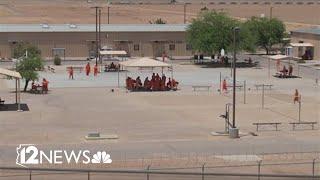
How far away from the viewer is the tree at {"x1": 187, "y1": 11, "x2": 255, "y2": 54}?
67625mm

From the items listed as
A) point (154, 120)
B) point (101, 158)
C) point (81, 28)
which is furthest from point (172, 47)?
point (101, 158)

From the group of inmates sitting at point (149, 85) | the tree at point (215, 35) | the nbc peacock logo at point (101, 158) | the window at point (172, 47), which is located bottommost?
the nbc peacock logo at point (101, 158)

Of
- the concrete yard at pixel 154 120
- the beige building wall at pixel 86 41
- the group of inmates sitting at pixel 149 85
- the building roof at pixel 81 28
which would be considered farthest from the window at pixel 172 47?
the group of inmates sitting at pixel 149 85

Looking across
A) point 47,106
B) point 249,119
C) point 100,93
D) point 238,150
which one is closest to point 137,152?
point 238,150

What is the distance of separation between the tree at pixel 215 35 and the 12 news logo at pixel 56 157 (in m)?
42.2

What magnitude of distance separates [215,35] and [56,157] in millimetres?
43883

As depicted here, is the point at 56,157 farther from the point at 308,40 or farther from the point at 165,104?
the point at 308,40

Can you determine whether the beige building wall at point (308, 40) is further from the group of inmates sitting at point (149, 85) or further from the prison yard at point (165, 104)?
the group of inmates sitting at point (149, 85)

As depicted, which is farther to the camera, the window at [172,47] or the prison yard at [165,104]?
the window at [172,47]

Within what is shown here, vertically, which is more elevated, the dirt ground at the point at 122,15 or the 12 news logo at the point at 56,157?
the dirt ground at the point at 122,15

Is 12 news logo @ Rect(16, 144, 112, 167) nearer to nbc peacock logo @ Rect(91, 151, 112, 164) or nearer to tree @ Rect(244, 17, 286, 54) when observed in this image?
nbc peacock logo @ Rect(91, 151, 112, 164)

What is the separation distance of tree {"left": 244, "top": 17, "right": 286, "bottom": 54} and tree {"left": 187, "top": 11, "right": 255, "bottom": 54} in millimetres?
7711

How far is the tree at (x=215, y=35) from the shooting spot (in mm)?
67625

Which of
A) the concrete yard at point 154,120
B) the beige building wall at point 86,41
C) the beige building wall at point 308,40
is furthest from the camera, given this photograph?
the beige building wall at point 86,41
